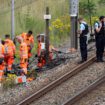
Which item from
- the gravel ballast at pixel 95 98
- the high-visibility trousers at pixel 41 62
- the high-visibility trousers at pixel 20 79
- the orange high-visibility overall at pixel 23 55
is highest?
the orange high-visibility overall at pixel 23 55

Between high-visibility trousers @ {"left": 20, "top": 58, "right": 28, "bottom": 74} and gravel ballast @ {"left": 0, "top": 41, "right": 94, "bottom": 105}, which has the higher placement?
high-visibility trousers @ {"left": 20, "top": 58, "right": 28, "bottom": 74}

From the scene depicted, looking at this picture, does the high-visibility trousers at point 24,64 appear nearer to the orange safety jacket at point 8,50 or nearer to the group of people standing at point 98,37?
the orange safety jacket at point 8,50

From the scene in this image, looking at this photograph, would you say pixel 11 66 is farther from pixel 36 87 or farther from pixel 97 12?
pixel 97 12

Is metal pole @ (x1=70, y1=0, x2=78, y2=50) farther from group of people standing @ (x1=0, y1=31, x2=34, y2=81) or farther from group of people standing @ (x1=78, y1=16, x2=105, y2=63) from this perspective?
group of people standing @ (x1=78, y1=16, x2=105, y2=63)

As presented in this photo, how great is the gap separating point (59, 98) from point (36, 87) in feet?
6.43

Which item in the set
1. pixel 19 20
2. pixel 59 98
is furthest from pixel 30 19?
pixel 59 98

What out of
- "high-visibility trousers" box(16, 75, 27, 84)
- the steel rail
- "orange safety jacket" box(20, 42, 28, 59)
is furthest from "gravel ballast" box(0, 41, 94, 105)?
the steel rail

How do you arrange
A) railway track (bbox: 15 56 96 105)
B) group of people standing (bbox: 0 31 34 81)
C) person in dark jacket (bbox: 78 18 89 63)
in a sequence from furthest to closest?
group of people standing (bbox: 0 31 34 81) < person in dark jacket (bbox: 78 18 89 63) < railway track (bbox: 15 56 96 105)

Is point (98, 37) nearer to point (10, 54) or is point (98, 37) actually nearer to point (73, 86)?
point (73, 86)

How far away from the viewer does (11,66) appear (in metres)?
19.8

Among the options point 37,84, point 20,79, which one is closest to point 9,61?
point 20,79

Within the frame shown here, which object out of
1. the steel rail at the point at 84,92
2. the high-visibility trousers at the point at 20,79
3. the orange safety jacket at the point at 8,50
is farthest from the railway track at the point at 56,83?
the orange safety jacket at the point at 8,50

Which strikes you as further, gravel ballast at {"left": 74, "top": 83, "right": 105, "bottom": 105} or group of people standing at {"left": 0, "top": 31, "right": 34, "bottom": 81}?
group of people standing at {"left": 0, "top": 31, "right": 34, "bottom": 81}

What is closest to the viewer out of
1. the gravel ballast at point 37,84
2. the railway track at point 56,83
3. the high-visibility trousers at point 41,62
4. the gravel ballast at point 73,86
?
the gravel ballast at point 73,86
